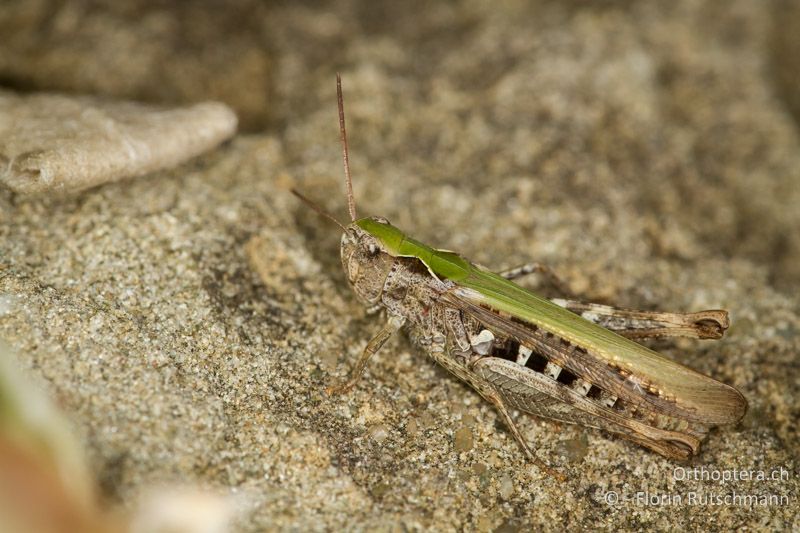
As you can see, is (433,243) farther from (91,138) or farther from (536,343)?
(91,138)

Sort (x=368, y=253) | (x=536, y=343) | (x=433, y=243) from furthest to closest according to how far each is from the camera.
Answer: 1. (x=433, y=243)
2. (x=368, y=253)
3. (x=536, y=343)

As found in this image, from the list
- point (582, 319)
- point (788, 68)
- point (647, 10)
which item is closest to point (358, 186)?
point (582, 319)

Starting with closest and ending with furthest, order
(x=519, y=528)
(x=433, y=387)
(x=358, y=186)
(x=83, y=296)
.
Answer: (x=519, y=528) < (x=83, y=296) < (x=433, y=387) < (x=358, y=186)

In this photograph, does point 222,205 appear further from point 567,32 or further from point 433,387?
point 567,32

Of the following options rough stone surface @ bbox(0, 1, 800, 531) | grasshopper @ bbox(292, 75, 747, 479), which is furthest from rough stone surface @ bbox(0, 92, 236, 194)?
grasshopper @ bbox(292, 75, 747, 479)

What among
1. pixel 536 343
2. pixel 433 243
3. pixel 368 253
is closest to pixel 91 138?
pixel 368 253

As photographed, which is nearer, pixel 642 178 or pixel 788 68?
pixel 642 178
